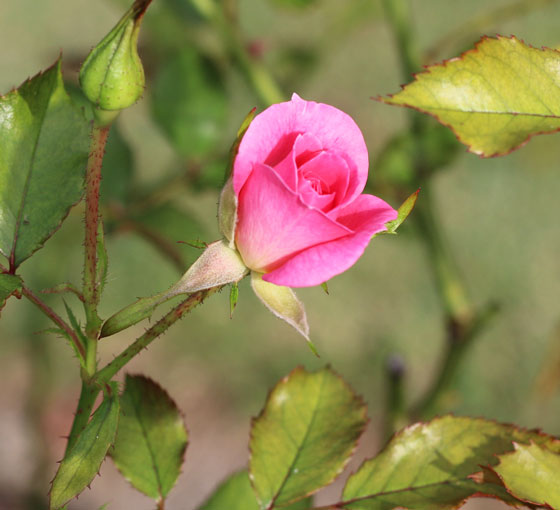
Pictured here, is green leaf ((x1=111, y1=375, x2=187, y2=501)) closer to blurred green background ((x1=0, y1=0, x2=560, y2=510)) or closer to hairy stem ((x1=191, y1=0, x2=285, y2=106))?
hairy stem ((x1=191, y1=0, x2=285, y2=106))

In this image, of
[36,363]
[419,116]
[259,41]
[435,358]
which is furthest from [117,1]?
[435,358]

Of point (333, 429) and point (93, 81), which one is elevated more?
point (93, 81)

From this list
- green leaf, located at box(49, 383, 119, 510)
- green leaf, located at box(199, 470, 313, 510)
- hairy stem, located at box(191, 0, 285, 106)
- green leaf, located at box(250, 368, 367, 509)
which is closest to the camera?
green leaf, located at box(49, 383, 119, 510)

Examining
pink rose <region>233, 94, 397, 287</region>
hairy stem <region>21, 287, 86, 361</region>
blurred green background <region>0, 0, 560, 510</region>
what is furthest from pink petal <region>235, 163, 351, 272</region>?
blurred green background <region>0, 0, 560, 510</region>

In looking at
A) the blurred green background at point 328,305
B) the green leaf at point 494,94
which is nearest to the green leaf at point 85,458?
the green leaf at point 494,94

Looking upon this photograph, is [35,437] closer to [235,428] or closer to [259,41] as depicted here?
[235,428]

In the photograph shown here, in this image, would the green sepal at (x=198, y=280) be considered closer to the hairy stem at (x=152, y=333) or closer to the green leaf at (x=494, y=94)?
the hairy stem at (x=152, y=333)
